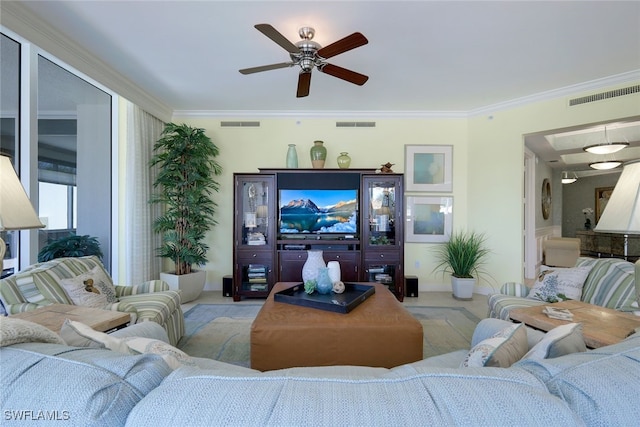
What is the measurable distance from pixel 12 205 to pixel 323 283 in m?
1.93

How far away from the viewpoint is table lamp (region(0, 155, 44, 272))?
1101 mm

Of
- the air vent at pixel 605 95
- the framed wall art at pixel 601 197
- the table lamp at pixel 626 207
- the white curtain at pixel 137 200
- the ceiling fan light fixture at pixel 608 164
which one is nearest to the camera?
the table lamp at pixel 626 207

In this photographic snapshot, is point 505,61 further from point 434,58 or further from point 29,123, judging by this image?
point 29,123

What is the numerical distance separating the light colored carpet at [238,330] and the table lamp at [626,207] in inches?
61.9

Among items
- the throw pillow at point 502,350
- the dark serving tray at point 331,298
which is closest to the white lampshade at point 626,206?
the throw pillow at point 502,350

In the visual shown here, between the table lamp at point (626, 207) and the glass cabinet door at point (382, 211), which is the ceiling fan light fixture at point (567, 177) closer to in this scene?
the glass cabinet door at point (382, 211)

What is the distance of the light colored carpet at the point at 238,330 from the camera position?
2417 mm

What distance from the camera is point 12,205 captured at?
44.8 inches

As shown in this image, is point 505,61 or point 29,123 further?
point 505,61

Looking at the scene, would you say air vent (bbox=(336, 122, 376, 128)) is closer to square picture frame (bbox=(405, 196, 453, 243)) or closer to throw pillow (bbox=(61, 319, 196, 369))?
Answer: square picture frame (bbox=(405, 196, 453, 243))

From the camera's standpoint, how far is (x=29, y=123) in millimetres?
2424

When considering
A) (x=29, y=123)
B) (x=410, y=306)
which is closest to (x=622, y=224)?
(x=410, y=306)

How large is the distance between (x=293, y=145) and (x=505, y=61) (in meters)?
2.62

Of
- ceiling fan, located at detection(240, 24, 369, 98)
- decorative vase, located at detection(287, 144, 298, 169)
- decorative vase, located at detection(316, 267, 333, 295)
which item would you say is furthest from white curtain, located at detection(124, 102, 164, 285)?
decorative vase, located at detection(316, 267, 333, 295)
